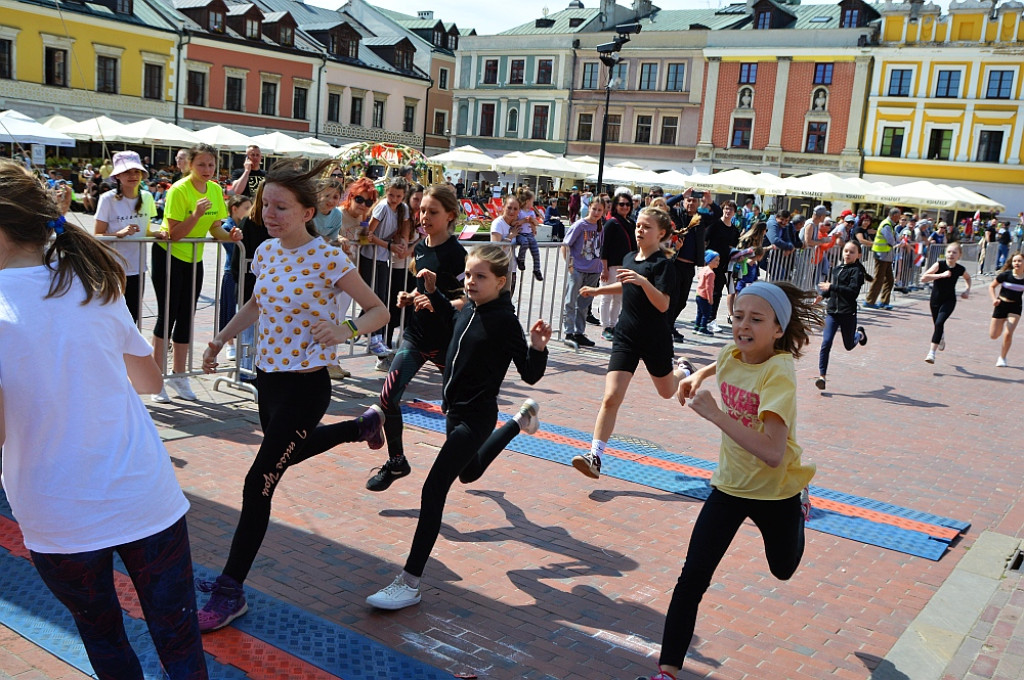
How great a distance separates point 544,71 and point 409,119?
31.5 ft

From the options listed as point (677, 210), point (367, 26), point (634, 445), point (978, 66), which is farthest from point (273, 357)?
point (367, 26)

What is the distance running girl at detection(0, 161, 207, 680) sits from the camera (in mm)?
2434

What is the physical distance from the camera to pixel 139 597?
2.69 meters

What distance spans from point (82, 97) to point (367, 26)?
92.4 ft

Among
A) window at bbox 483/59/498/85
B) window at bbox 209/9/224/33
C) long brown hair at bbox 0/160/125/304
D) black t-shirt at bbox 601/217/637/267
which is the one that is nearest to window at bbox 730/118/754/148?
window at bbox 483/59/498/85

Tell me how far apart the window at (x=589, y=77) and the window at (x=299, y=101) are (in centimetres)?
1827

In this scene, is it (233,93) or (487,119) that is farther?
(487,119)

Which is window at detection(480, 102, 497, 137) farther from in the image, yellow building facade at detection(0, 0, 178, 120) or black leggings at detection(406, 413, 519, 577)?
black leggings at detection(406, 413, 519, 577)

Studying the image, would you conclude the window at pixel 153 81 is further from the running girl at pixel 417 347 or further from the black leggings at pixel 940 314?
the running girl at pixel 417 347

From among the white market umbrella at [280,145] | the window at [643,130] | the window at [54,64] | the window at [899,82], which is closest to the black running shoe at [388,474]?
the white market umbrella at [280,145]

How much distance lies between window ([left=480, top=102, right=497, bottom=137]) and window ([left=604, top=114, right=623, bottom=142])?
28.9 feet

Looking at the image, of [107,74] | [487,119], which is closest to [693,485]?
[107,74]

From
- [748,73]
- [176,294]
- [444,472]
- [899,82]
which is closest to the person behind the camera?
[444,472]

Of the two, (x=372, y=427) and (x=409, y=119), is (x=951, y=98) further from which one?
(x=372, y=427)
